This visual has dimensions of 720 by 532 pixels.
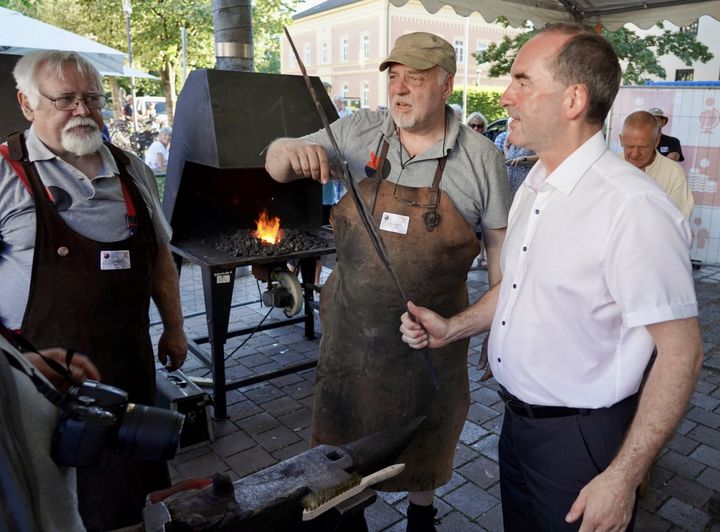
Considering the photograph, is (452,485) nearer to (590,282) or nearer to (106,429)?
(590,282)

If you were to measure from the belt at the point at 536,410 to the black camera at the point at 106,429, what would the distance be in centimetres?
106

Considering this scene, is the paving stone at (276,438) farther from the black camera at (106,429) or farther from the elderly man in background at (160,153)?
the elderly man in background at (160,153)

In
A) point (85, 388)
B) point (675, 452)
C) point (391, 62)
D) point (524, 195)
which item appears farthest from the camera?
point (675, 452)

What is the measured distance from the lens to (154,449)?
1.21m

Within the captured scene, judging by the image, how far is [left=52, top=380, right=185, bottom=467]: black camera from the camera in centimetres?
108

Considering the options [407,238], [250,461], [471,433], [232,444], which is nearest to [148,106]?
[232,444]

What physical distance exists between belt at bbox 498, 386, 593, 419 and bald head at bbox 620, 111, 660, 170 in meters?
2.87

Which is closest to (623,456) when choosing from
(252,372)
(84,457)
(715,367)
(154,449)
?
(154,449)

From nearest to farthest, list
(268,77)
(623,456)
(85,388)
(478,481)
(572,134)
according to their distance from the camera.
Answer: (85,388)
(623,456)
(572,134)
(478,481)
(268,77)

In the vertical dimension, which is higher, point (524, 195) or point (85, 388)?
point (524, 195)

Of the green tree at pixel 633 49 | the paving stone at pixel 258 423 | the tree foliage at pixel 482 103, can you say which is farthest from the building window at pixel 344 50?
the paving stone at pixel 258 423

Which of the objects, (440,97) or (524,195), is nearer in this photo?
(524,195)

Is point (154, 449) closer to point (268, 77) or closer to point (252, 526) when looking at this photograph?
point (252, 526)

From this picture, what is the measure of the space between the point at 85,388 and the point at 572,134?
1428mm
